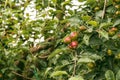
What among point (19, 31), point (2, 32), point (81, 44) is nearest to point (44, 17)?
point (19, 31)

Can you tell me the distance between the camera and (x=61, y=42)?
2.67 m

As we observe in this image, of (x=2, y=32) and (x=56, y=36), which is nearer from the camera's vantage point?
(x=56, y=36)

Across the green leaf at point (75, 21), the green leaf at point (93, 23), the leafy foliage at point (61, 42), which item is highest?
the green leaf at point (93, 23)

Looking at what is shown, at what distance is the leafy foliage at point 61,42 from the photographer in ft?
6.29

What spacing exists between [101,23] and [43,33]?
1.10 meters

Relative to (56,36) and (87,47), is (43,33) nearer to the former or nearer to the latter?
(56,36)

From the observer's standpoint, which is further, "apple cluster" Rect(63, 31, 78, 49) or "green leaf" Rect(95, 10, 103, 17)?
"green leaf" Rect(95, 10, 103, 17)

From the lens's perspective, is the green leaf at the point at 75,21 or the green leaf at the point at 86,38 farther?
the green leaf at the point at 75,21

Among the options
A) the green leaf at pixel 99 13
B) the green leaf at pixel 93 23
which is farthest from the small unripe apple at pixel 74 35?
the green leaf at pixel 99 13

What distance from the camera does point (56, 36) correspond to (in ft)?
9.16

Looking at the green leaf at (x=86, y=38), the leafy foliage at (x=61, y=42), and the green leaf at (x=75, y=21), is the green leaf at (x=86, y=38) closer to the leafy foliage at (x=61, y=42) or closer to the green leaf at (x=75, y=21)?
the leafy foliage at (x=61, y=42)

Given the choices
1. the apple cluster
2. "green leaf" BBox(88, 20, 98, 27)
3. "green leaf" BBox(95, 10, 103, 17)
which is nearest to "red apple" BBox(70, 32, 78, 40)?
the apple cluster

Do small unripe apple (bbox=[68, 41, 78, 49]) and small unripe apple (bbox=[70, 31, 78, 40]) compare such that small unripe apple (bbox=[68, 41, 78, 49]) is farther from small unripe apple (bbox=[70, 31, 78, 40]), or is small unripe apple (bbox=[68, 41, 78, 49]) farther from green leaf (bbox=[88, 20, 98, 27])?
green leaf (bbox=[88, 20, 98, 27])

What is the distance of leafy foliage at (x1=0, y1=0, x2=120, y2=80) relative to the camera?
1918 mm
